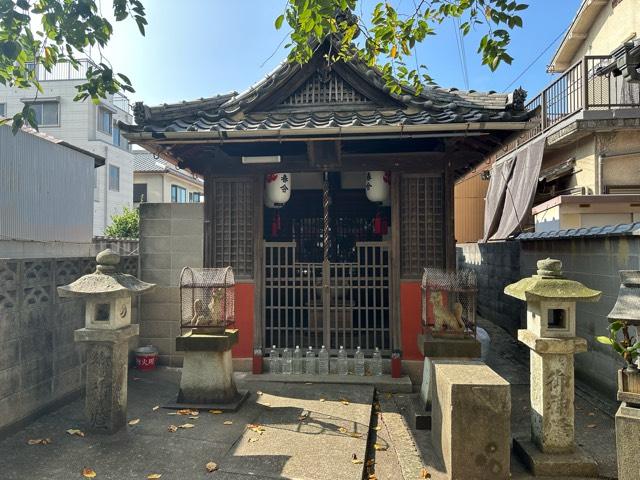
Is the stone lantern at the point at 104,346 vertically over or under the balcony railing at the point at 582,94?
under

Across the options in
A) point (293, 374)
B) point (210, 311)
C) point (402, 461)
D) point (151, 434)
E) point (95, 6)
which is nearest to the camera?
point (95, 6)

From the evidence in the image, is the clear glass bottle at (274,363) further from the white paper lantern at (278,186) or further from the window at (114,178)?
the window at (114,178)

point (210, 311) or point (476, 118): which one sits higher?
point (476, 118)

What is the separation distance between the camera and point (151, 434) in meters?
5.16

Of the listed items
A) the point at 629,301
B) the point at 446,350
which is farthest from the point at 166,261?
the point at 629,301

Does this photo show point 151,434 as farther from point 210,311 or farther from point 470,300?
point 470,300

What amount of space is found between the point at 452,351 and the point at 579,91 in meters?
9.68

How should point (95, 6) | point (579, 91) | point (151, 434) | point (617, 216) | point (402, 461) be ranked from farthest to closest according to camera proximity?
point (579, 91), point (617, 216), point (151, 434), point (402, 461), point (95, 6)

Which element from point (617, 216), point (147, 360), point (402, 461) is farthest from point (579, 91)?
point (147, 360)

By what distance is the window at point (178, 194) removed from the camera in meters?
31.8

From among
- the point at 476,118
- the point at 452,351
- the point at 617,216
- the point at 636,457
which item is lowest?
the point at 636,457

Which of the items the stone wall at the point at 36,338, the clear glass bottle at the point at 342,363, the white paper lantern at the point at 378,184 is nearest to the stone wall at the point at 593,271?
the white paper lantern at the point at 378,184

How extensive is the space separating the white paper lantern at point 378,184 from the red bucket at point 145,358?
550cm

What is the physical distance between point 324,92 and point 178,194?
27580 millimetres
